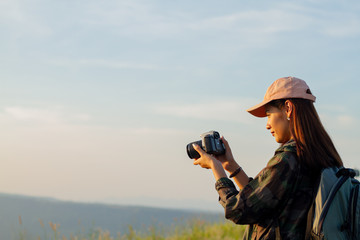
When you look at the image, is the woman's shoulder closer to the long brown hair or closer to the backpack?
the long brown hair

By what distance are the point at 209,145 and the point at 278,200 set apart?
0.79 m

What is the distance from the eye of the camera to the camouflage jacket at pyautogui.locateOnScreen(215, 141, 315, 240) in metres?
3.12

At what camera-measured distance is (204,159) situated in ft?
11.9

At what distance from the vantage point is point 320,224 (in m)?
3.04

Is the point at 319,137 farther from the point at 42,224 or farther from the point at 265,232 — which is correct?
the point at 42,224

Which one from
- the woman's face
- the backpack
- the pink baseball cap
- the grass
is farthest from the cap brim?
the grass

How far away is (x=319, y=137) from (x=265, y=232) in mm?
661

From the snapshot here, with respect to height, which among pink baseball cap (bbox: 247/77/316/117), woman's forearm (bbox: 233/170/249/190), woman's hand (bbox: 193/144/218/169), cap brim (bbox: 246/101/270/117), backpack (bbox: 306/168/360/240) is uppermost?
pink baseball cap (bbox: 247/77/316/117)

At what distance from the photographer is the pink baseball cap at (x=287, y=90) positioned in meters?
3.33

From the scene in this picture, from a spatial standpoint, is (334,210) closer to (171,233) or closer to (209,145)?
(209,145)

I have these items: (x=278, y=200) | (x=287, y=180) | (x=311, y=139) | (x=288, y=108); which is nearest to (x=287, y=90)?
(x=288, y=108)

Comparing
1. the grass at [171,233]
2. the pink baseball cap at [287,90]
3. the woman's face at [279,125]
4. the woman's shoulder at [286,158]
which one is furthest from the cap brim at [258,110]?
the grass at [171,233]

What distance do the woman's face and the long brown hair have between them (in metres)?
0.05

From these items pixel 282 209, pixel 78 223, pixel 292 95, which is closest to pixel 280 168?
pixel 282 209
